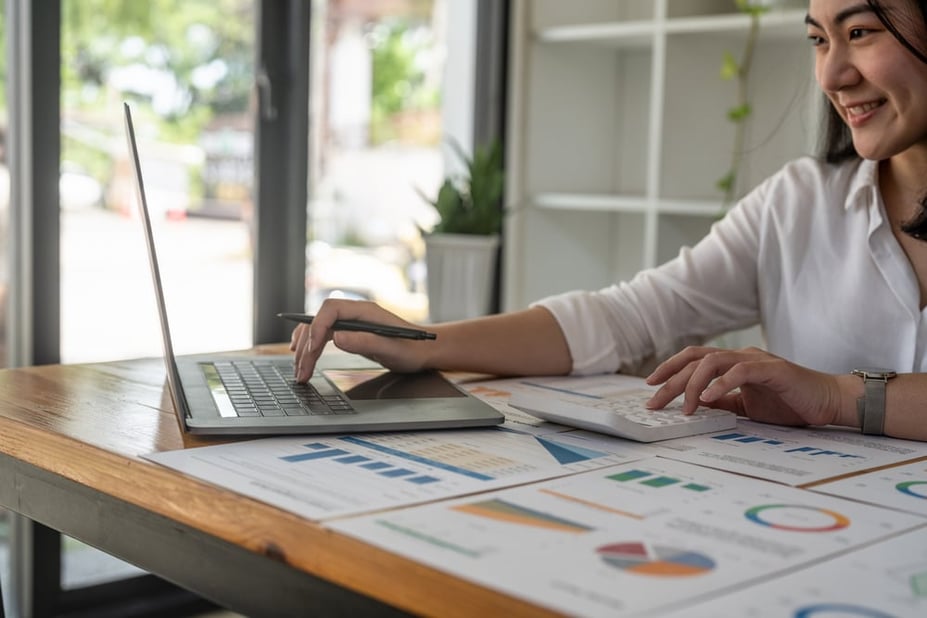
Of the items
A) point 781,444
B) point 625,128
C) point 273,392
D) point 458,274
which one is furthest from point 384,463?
point 625,128

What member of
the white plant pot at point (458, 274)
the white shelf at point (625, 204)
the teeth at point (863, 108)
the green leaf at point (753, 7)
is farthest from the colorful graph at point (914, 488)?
the green leaf at point (753, 7)

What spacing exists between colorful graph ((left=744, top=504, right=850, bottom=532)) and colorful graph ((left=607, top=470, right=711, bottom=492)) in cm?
7

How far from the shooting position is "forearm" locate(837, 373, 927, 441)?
3.92ft

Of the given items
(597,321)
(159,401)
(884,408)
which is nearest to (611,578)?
(884,408)

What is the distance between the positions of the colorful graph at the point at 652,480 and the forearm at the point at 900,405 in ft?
1.15

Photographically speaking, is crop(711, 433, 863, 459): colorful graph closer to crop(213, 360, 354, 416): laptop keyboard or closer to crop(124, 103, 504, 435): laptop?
crop(124, 103, 504, 435): laptop

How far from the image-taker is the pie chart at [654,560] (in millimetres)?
708

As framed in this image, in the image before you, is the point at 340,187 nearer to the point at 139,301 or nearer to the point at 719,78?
the point at 139,301

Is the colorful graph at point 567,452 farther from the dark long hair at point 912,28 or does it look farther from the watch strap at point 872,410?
the dark long hair at point 912,28

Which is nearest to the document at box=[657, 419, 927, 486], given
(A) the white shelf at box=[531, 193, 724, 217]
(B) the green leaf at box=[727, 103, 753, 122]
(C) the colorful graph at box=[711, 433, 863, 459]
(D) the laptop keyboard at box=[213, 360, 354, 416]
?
(C) the colorful graph at box=[711, 433, 863, 459]

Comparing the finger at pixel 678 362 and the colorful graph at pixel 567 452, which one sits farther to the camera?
the finger at pixel 678 362

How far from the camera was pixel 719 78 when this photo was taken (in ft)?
9.38

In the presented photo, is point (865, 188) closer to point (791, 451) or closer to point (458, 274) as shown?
point (791, 451)

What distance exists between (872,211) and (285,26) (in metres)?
1.66
